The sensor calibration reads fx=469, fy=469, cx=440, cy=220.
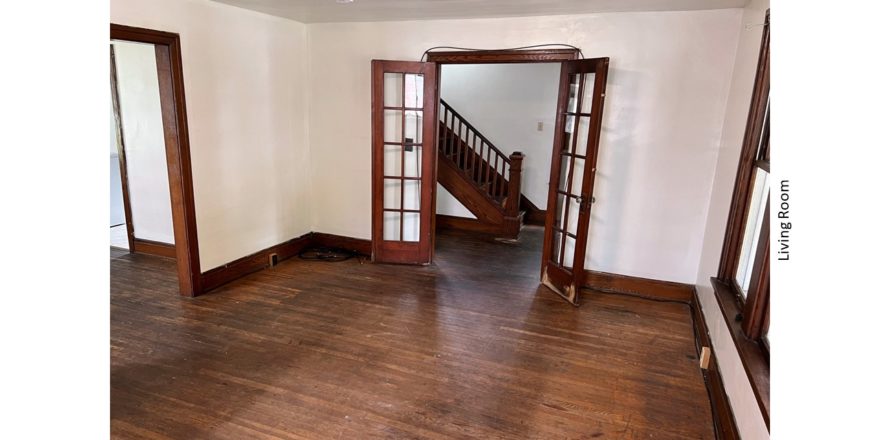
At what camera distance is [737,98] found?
135 inches

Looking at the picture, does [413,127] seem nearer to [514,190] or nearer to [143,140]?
[514,190]

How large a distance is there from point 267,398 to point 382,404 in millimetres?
666

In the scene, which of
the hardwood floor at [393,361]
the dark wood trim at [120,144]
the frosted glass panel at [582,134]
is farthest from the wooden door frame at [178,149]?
the frosted glass panel at [582,134]

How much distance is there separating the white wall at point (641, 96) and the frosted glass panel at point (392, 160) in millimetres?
382

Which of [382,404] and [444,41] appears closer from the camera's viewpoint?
[382,404]

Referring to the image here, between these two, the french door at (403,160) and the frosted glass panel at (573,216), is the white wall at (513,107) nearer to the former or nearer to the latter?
the french door at (403,160)

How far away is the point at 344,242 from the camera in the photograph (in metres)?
5.38

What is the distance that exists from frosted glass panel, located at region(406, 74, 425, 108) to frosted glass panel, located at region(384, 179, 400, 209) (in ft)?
2.74

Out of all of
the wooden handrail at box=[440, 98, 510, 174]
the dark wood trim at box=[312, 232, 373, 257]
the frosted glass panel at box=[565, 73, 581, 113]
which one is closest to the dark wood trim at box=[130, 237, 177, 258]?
the dark wood trim at box=[312, 232, 373, 257]

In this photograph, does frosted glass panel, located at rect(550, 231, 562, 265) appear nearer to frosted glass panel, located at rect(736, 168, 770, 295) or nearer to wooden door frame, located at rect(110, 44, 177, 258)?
frosted glass panel, located at rect(736, 168, 770, 295)

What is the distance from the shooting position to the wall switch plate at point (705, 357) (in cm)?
306

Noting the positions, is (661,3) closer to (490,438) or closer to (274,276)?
(490,438)
